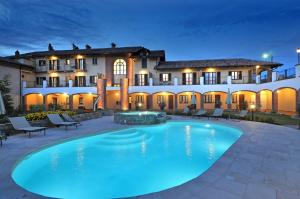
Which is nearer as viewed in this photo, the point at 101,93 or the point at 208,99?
the point at 101,93

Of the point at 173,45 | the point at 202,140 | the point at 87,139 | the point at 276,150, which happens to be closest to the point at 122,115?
the point at 87,139

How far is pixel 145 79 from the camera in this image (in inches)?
1123

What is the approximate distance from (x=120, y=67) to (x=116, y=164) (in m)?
23.8

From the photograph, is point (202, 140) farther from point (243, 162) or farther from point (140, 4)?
point (140, 4)

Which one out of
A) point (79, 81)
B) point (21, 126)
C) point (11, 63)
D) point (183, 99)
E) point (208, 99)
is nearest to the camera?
point (21, 126)

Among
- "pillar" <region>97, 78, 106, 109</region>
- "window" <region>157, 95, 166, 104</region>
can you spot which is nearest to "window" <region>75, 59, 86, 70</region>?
"pillar" <region>97, 78, 106, 109</region>

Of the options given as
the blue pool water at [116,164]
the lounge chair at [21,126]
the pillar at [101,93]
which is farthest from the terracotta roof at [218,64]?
the lounge chair at [21,126]

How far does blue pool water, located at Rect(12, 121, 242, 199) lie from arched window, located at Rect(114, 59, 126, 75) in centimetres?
1951

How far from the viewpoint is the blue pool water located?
4.81m

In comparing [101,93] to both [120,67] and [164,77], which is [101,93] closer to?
[120,67]

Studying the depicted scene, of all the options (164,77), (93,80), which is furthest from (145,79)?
(93,80)

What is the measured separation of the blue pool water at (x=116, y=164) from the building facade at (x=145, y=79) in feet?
49.4

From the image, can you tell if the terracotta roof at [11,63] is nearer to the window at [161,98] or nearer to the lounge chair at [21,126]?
the lounge chair at [21,126]

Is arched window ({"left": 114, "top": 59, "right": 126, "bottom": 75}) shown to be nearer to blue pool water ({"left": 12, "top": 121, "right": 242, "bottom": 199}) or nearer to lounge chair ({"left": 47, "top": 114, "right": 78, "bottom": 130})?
lounge chair ({"left": 47, "top": 114, "right": 78, "bottom": 130})
